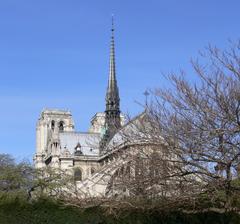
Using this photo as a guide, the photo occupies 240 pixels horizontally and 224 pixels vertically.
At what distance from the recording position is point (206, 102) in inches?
762

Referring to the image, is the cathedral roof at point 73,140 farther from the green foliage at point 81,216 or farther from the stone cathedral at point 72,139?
the green foliage at point 81,216

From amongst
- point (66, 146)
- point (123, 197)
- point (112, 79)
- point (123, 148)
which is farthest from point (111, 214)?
point (66, 146)

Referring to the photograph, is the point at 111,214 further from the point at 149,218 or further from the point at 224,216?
the point at 224,216

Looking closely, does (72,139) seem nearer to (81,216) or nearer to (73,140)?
(73,140)

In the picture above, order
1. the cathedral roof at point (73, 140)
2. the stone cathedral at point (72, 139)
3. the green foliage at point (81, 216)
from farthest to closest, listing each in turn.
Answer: the cathedral roof at point (73, 140) → the stone cathedral at point (72, 139) → the green foliage at point (81, 216)

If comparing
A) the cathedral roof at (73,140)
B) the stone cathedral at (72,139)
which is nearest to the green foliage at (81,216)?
the stone cathedral at (72,139)

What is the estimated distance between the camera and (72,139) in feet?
365

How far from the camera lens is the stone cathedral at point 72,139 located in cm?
9019

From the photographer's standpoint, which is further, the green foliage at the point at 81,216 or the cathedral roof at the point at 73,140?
the cathedral roof at the point at 73,140

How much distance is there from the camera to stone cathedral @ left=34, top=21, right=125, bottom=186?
296ft

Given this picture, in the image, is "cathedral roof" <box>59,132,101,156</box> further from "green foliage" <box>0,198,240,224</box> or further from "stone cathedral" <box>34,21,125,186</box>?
"green foliage" <box>0,198,240,224</box>

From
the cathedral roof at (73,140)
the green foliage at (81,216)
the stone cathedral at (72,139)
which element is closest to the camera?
the green foliage at (81,216)

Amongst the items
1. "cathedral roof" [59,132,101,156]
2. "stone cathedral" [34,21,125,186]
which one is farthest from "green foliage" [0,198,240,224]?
"cathedral roof" [59,132,101,156]

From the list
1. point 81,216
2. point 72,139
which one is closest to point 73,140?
point 72,139
